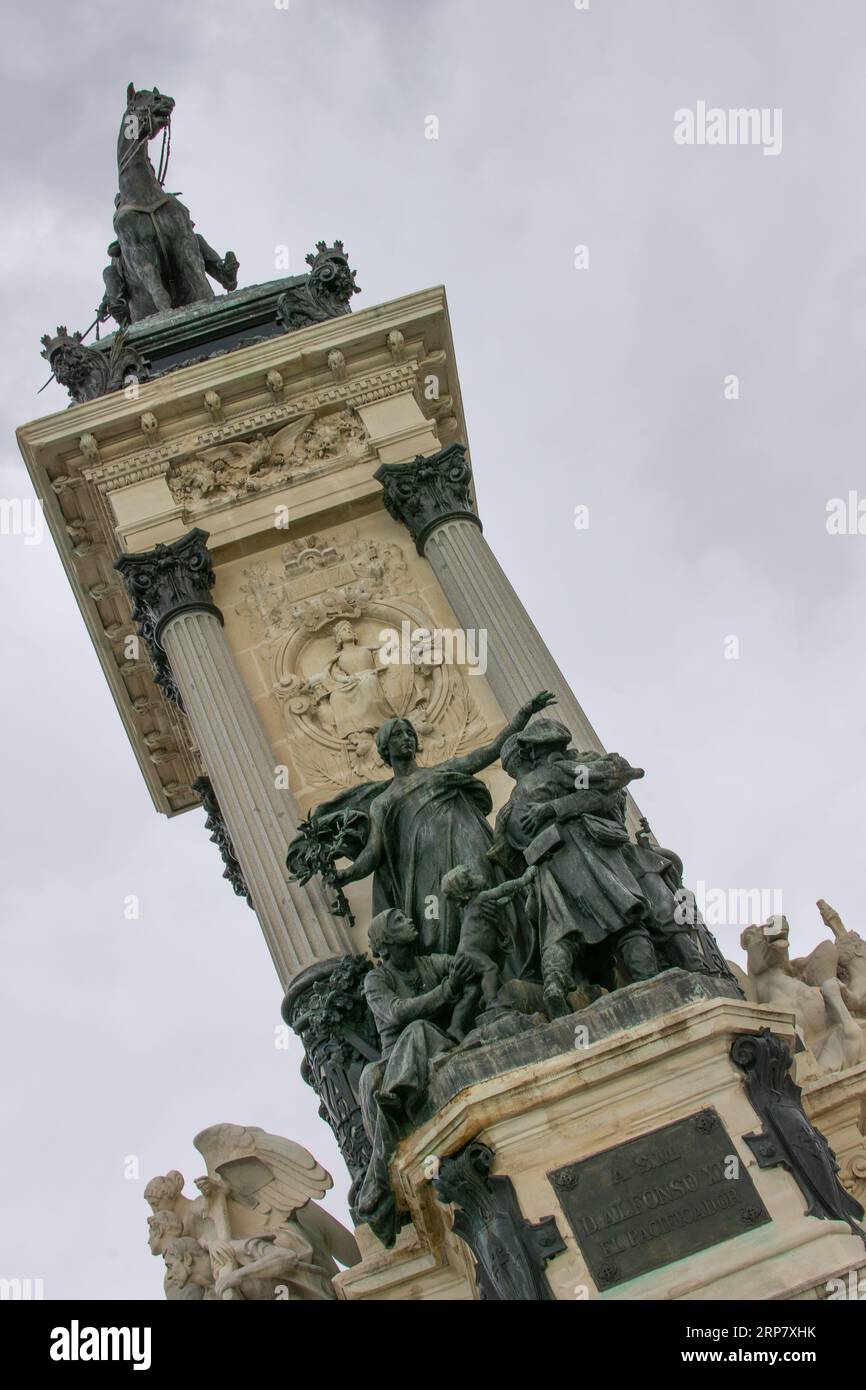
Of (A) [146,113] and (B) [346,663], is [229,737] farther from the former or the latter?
(A) [146,113]

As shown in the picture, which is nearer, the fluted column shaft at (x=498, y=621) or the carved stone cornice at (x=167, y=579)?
the fluted column shaft at (x=498, y=621)

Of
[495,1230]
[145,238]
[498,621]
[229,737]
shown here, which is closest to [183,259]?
[145,238]

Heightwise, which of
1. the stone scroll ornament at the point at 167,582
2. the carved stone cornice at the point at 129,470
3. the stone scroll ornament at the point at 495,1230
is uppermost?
the carved stone cornice at the point at 129,470

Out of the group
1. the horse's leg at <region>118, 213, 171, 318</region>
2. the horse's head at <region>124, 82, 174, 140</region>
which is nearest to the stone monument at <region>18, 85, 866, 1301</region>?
the horse's leg at <region>118, 213, 171, 318</region>

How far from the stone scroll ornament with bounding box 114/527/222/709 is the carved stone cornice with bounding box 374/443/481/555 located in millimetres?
1735

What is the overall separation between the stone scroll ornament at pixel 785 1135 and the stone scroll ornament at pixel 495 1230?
1271 millimetres

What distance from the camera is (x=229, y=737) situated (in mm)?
12953

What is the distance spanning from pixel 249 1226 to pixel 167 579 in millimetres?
5627

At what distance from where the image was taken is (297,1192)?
11.4m

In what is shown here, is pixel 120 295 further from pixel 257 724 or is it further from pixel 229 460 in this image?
pixel 257 724

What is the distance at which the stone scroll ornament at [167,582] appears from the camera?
13.9m

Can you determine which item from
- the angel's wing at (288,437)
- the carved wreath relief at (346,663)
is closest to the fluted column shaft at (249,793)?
the carved wreath relief at (346,663)

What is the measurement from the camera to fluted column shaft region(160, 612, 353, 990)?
38.6ft

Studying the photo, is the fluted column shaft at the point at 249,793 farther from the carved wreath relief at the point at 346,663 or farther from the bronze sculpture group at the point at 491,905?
the bronze sculpture group at the point at 491,905
